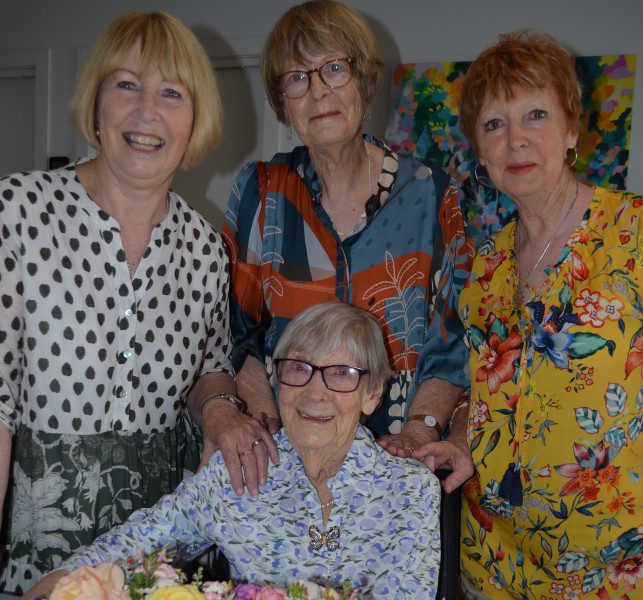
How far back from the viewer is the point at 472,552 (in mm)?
1938

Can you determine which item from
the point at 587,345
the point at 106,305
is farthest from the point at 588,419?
the point at 106,305

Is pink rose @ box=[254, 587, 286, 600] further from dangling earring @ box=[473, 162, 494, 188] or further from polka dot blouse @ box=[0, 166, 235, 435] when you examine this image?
dangling earring @ box=[473, 162, 494, 188]

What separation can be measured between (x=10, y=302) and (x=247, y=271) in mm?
644

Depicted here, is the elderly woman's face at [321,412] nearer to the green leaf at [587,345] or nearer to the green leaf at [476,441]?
the green leaf at [476,441]

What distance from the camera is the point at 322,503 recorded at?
1.71m

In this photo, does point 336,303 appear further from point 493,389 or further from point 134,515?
point 134,515

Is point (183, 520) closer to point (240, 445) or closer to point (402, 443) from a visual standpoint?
point (240, 445)

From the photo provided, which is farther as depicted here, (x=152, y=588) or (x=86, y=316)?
(x=86, y=316)

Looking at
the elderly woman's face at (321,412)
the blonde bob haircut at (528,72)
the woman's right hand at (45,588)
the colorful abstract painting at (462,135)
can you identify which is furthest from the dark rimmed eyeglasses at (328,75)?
the colorful abstract painting at (462,135)

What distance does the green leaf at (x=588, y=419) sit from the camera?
1.68 metres

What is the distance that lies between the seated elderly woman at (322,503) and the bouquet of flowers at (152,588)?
0.51 meters

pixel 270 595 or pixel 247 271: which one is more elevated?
pixel 247 271

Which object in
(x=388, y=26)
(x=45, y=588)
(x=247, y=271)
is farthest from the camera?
(x=388, y=26)

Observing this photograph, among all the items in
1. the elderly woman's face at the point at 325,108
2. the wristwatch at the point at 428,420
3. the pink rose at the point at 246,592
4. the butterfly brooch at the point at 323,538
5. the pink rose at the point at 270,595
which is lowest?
the butterfly brooch at the point at 323,538
